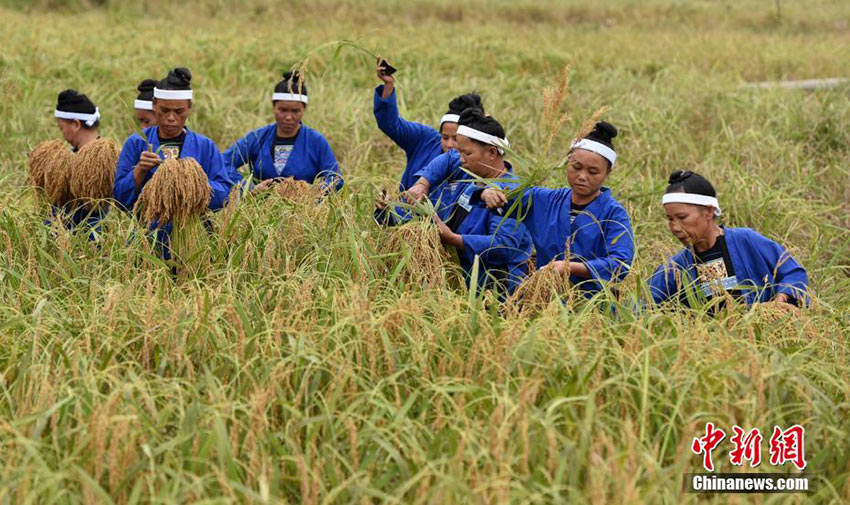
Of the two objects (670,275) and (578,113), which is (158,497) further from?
(578,113)

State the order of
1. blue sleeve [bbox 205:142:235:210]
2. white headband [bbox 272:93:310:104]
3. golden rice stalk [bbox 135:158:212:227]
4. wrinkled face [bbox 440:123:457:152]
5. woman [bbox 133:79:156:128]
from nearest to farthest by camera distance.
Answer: golden rice stalk [bbox 135:158:212:227], blue sleeve [bbox 205:142:235:210], wrinkled face [bbox 440:123:457:152], white headband [bbox 272:93:310:104], woman [bbox 133:79:156:128]

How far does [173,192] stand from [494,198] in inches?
49.7

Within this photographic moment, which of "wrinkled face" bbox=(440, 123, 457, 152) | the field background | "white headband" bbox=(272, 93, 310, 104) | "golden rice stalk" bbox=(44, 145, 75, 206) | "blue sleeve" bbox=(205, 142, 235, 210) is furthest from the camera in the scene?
"white headband" bbox=(272, 93, 310, 104)

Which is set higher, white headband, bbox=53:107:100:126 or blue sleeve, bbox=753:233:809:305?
white headband, bbox=53:107:100:126

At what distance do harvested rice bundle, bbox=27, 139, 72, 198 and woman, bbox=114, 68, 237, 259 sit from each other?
273mm

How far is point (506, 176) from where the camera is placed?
401cm

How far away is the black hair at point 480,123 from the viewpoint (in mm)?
4004

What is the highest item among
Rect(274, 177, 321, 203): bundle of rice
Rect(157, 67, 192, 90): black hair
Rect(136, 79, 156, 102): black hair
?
Rect(157, 67, 192, 90): black hair

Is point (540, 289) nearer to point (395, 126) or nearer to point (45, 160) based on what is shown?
point (395, 126)

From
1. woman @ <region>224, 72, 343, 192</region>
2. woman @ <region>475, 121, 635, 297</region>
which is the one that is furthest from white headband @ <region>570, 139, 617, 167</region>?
woman @ <region>224, 72, 343, 192</region>

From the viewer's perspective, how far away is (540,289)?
354cm

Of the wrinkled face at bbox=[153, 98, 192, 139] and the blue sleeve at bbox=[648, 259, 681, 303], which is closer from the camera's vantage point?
the blue sleeve at bbox=[648, 259, 681, 303]

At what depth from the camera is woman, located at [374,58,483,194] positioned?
4.84 m

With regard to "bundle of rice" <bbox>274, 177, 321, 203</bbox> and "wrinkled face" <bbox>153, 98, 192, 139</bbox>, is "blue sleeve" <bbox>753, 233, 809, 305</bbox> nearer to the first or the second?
"bundle of rice" <bbox>274, 177, 321, 203</bbox>
